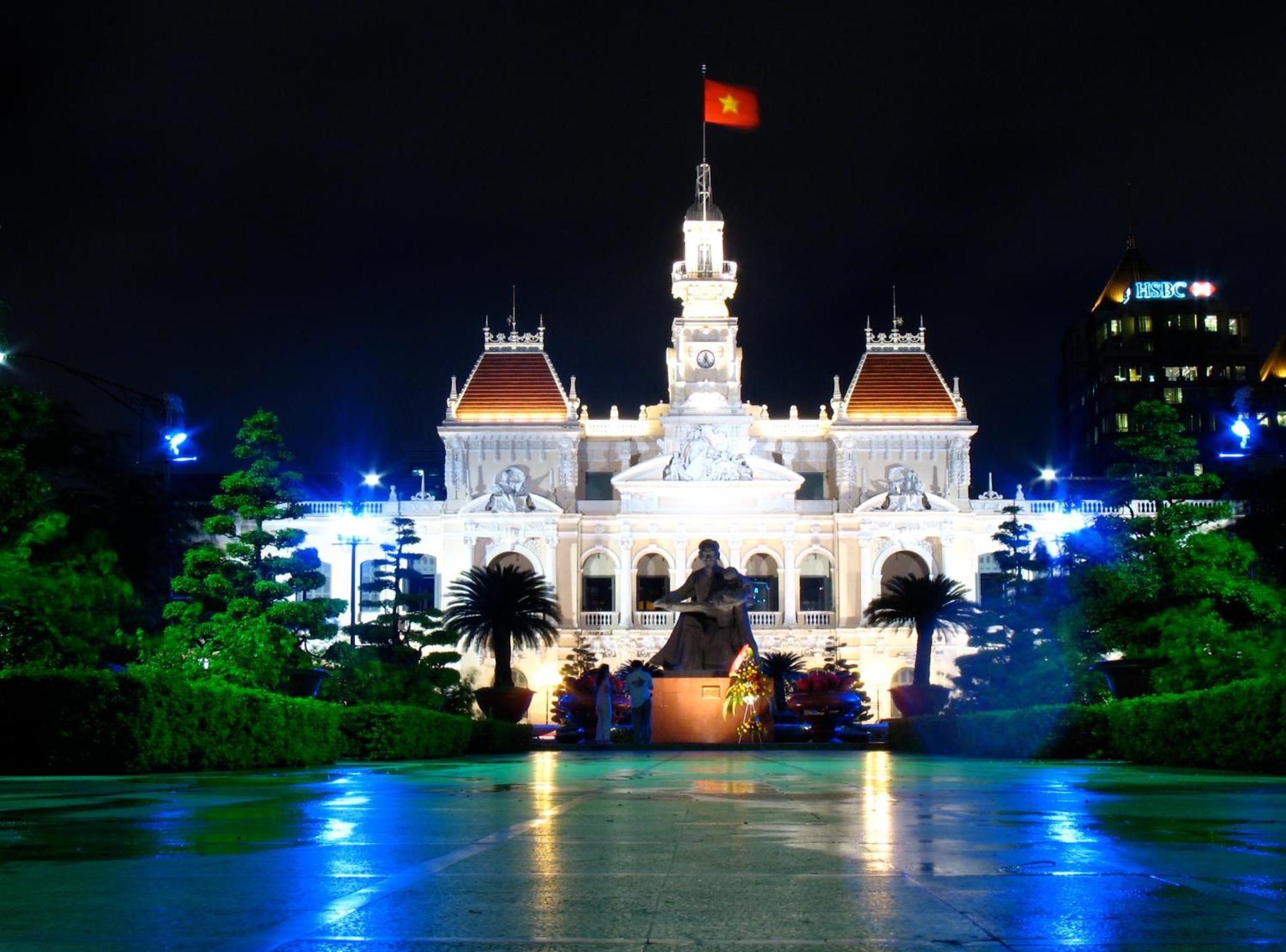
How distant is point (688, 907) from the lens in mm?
5406

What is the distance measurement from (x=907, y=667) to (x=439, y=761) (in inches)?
2140

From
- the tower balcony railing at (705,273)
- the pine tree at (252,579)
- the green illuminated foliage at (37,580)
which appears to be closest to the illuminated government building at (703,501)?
the tower balcony railing at (705,273)

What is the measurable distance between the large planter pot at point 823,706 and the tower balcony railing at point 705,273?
29.8 m

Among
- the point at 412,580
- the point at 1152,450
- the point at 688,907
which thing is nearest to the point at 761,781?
the point at 688,907

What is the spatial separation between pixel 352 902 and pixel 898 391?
246ft

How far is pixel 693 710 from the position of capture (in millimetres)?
27188

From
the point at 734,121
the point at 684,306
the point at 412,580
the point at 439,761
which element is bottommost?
the point at 439,761

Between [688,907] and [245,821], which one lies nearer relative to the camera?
[688,907]

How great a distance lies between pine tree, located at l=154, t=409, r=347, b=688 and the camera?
34125 mm

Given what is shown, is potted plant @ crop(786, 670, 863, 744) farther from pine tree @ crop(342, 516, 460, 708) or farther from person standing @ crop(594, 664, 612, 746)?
person standing @ crop(594, 664, 612, 746)

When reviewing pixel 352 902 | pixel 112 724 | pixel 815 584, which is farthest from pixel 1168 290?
pixel 352 902

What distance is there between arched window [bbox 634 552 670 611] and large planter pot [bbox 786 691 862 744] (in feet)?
77.5

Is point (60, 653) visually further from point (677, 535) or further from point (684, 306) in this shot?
point (684, 306)

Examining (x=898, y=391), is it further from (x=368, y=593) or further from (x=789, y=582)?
(x=368, y=593)
